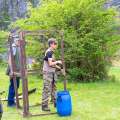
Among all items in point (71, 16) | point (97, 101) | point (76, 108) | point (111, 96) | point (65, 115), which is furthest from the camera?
point (71, 16)

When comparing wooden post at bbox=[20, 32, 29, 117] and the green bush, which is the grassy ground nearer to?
wooden post at bbox=[20, 32, 29, 117]

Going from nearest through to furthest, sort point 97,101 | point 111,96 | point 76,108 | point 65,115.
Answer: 1. point 65,115
2. point 76,108
3. point 97,101
4. point 111,96

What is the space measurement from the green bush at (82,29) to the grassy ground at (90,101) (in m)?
0.68

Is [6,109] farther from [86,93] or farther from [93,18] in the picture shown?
[93,18]

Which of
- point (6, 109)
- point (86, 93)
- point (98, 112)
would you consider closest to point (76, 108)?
point (98, 112)

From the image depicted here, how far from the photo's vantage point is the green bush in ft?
49.1

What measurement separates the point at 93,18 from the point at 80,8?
561 mm

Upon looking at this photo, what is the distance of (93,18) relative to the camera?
1524 cm

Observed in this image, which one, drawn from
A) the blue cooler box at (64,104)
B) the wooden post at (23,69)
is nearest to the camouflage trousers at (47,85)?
the blue cooler box at (64,104)

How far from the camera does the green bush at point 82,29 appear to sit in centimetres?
1497

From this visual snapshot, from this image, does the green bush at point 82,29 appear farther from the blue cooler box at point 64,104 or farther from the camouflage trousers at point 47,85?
the blue cooler box at point 64,104

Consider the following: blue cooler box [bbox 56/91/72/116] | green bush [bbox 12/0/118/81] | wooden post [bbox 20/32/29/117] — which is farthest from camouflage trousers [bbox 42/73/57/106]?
green bush [bbox 12/0/118/81]

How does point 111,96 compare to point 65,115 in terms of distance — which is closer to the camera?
point 65,115

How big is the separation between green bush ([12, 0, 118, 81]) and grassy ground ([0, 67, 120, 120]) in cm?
68
